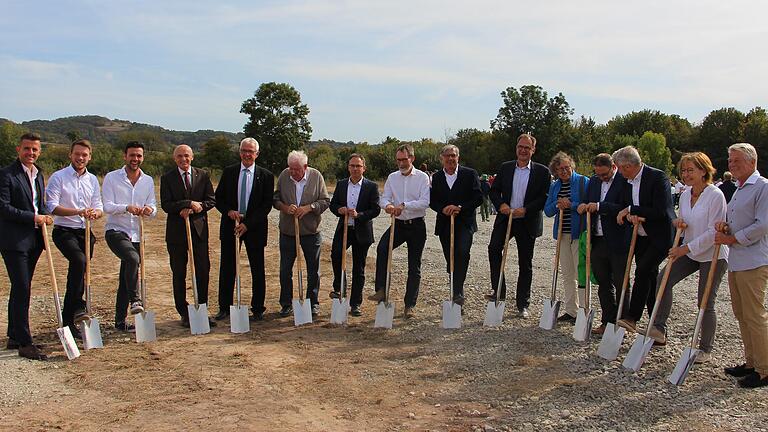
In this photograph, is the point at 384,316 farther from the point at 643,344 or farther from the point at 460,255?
the point at 643,344

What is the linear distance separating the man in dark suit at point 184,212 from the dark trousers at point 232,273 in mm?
238

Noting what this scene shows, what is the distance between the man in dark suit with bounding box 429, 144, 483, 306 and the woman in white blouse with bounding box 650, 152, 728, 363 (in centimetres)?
246

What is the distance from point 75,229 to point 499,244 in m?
4.93

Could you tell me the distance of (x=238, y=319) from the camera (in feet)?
23.5

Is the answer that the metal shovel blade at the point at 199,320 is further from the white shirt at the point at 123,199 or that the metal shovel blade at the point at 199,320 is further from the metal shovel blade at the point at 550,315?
the metal shovel blade at the point at 550,315

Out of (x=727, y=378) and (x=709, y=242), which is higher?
(x=709, y=242)

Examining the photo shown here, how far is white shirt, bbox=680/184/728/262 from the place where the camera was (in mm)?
5629

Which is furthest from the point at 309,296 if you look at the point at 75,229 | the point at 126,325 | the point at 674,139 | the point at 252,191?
the point at 674,139

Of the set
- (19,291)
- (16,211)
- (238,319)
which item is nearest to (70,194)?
(16,211)

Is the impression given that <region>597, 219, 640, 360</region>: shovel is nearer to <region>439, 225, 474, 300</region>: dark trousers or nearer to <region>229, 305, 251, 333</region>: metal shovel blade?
<region>439, 225, 474, 300</region>: dark trousers

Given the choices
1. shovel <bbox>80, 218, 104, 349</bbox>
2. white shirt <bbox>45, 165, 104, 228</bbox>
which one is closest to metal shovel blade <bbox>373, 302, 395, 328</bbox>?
shovel <bbox>80, 218, 104, 349</bbox>

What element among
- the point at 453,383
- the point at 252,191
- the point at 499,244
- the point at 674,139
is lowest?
the point at 453,383

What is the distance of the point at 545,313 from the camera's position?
7230 millimetres

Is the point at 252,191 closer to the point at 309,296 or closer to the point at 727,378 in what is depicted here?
the point at 309,296
